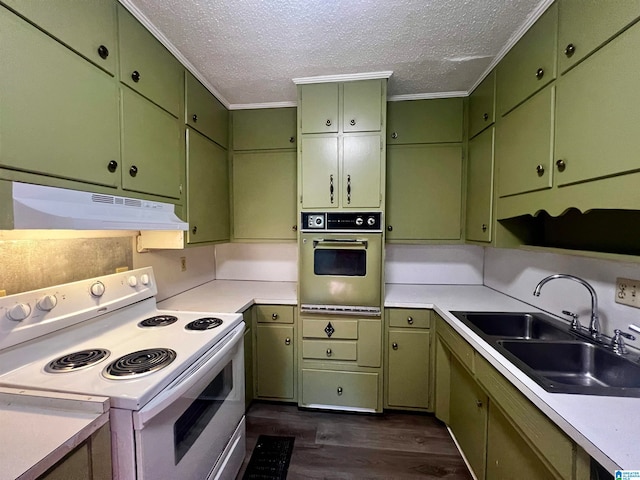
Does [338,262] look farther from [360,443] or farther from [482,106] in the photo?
[482,106]

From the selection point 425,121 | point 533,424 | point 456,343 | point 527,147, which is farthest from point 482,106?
point 533,424

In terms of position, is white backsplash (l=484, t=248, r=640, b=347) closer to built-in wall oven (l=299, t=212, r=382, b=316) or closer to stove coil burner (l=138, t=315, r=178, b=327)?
built-in wall oven (l=299, t=212, r=382, b=316)

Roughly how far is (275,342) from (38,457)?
1461 mm

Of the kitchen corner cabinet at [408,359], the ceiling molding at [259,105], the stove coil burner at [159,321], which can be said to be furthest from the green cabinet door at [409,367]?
the ceiling molding at [259,105]

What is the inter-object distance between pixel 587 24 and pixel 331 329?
6.58 ft

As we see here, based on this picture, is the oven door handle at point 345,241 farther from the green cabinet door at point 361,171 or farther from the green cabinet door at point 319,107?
the green cabinet door at point 319,107

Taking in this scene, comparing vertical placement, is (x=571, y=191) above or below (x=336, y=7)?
below

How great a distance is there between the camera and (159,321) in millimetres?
1446

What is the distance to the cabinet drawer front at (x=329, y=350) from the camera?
6.34ft

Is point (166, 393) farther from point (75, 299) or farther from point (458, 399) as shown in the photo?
point (458, 399)

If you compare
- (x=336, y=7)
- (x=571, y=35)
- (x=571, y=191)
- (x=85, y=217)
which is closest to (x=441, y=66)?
(x=571, y=35)

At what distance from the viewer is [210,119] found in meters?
1.97

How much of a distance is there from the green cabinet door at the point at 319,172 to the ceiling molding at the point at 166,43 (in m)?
0.81

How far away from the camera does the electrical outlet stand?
111 centimetres
